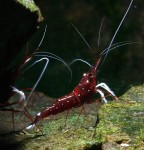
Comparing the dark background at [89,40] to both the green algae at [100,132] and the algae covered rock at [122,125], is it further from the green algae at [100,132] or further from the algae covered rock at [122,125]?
the algae covered rock at [122,125]

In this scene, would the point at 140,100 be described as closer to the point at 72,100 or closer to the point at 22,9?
the point at 72,100

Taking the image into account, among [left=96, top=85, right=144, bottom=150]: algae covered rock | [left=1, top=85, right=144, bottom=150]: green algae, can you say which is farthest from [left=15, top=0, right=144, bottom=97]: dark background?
[left=96, top=85, right=144, bottom=150]: algae covered rock

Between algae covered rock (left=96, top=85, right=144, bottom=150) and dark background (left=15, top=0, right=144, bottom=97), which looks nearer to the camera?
algae covered rock (left=96, top=85, right=144, bottom=150)

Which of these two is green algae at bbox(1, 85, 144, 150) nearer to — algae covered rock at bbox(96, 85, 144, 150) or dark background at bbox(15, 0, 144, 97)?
algae covered rock at bbox(96, 85, 144, 150)

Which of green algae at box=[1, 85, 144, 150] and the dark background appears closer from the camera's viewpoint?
green algae at box=[1, 85, 144, 150]

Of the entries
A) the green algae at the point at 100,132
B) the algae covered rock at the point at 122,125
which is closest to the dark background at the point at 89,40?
the green algae at the point at 100,132

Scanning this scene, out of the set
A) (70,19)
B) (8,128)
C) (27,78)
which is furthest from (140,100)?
(70,19)

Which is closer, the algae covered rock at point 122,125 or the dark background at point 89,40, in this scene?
the algae covered rock at point 122,125

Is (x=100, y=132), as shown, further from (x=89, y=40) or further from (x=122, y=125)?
(x=89, y=40)
